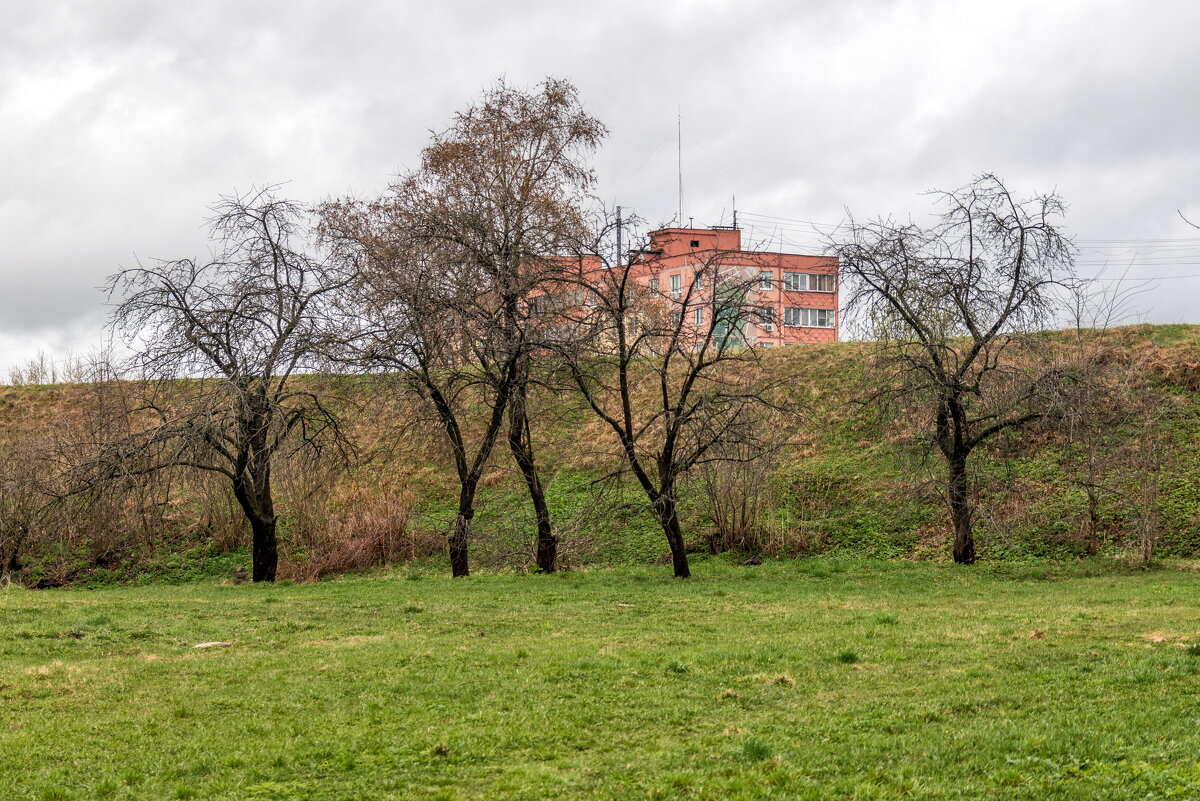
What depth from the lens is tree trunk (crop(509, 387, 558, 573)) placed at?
2327 cm

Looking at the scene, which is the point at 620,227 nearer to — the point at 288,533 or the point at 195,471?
the point at 195,471

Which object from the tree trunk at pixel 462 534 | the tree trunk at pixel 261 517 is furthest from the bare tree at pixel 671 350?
the tree trunk at pixel 261 517

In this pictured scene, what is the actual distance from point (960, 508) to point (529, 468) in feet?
31.8

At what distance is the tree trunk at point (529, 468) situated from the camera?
23.3 metres

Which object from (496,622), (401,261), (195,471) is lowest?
(496,622)

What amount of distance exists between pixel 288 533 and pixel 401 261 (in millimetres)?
13984

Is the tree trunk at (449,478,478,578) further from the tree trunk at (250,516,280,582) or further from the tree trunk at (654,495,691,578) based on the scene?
the tree trunk at (654,495,691,578)

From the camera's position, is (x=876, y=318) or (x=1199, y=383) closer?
(x=876, y=318)

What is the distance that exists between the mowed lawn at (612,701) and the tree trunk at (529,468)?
632 centimetres

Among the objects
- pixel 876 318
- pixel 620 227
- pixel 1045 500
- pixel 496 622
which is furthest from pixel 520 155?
pixel 1045 500

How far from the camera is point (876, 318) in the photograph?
77.8 ft

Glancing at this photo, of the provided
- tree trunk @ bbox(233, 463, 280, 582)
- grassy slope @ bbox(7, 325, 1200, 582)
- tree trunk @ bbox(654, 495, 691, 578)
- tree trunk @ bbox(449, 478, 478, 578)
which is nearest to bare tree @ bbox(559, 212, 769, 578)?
tree trunk @ bbox(654, 495, 691, 578)

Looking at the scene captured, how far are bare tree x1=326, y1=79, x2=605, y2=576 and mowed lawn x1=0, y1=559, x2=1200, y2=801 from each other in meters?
6.35

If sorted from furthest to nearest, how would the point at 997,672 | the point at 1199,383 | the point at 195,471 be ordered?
the point at 1199,383 < the point at 195,471 < the point at 997,672
